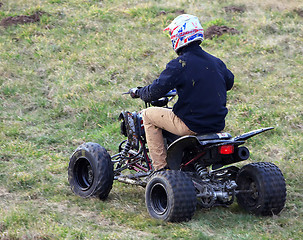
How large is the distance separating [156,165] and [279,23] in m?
10.2

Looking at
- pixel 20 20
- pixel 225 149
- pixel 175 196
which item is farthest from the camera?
pixel 20 20

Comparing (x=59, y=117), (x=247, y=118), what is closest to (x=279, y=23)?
(x=247, y=118)

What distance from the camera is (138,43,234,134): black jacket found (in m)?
6.04

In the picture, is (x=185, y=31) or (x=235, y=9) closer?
(x=185, y=31)

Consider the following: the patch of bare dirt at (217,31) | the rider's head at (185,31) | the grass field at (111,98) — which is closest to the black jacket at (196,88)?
the rider's head at (185,31)

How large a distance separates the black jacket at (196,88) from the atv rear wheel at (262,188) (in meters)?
0.74

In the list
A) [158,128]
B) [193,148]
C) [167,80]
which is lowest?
[193,148]

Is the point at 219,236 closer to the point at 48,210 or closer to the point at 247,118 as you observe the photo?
the point at 48,210

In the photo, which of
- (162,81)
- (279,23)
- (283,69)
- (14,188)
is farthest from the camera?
(279,23)

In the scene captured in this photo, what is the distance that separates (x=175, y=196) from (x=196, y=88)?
135 centimetres

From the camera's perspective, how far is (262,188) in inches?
242

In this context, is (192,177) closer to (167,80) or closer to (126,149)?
(126,149)

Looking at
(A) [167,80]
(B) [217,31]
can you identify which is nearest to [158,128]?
(A) [167,80]

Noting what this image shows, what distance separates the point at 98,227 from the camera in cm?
571
